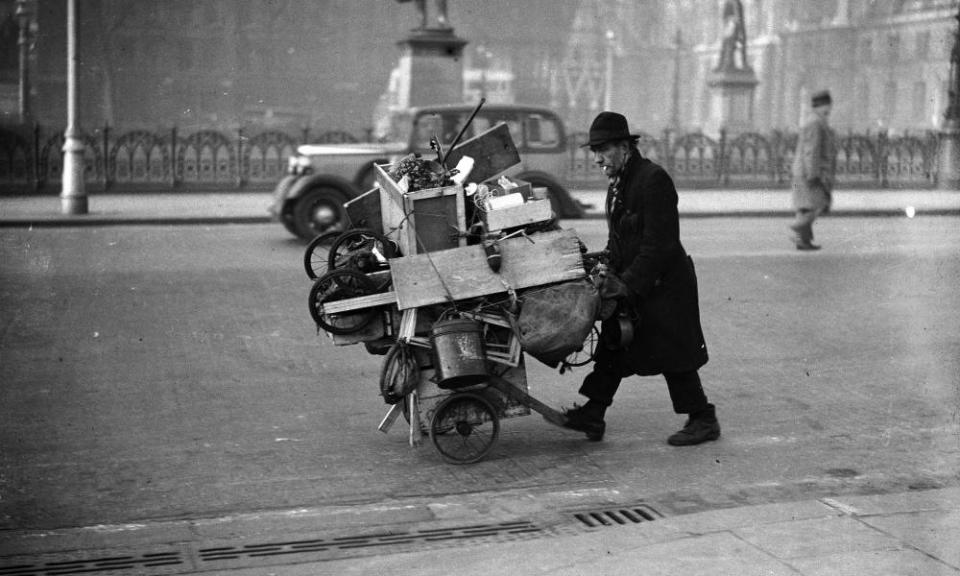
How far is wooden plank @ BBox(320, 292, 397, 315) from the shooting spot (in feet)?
19.6

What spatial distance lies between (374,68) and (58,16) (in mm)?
17991

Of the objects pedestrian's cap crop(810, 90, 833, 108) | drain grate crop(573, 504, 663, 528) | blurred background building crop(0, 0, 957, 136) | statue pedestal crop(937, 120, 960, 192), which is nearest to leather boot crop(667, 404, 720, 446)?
drain grate crop(573, 504, 663, 528)

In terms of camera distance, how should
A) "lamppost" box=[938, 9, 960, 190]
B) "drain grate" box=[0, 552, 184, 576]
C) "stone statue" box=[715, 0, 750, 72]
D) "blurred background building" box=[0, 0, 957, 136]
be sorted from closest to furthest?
"drain grate" box=[0, 552, 184, 576] < "lamppost" box=[938, 9, 960, 190] < "stone statue" box=[715, 0, 750, 72] < "blurred background building" box=[0, 0, 957, 136]

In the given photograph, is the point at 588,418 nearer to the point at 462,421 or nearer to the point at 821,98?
the point at 462,421

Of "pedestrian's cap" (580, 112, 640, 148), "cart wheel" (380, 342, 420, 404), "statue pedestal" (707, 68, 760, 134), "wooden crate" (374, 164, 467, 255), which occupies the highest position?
"statue pedestal" (707, 68, 760, 134)

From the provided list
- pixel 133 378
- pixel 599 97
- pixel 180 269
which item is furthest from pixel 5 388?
pixel 599 97

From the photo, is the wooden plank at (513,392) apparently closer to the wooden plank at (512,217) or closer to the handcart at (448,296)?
the handcart at (448,296)

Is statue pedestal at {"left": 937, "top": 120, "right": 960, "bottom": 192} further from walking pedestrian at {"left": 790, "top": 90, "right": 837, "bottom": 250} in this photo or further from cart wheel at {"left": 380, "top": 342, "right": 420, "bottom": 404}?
cart wheel at {"left": 380, "top": 342, "right": 420, "bottom": 404}

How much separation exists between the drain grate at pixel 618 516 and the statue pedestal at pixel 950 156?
2504 cm

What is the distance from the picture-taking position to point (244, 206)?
22.4 m

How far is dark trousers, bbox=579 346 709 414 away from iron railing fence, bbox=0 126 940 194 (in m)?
15.9

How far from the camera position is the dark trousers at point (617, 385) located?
21.3ft

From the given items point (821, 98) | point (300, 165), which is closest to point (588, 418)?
point (821, 98)

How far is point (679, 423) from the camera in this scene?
7242 millimetres
